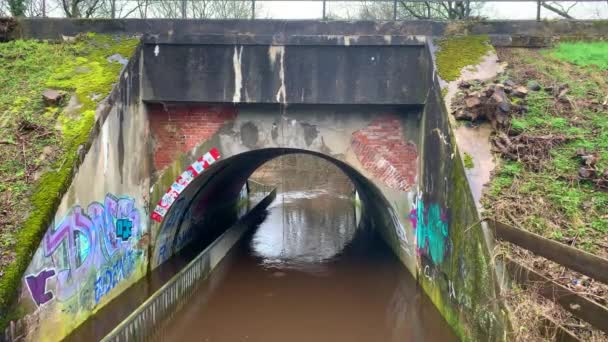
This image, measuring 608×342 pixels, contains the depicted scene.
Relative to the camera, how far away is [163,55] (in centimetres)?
871

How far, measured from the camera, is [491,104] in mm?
7254

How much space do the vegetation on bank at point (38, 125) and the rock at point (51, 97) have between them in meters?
0.03

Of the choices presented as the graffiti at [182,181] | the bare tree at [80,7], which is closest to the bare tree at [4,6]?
the bare tree at [80,7]

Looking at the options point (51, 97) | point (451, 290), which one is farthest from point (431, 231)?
point (51, 97)

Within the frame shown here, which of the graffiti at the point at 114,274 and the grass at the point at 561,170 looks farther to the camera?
the graffiti at the point at 114,274

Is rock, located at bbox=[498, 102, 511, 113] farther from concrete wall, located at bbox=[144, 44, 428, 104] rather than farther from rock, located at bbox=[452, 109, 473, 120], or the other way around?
concrete wall, located at bbox=[144, 44, 428, 104]

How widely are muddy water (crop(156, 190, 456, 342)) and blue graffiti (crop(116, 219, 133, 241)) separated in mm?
1651

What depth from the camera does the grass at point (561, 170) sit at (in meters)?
5.64

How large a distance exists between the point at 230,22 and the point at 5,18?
4877mm

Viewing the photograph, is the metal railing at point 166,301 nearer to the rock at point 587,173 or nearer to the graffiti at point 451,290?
the graffiti at point 451,290

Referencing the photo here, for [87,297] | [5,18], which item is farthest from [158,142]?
[5,18]

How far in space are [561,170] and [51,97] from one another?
7.78 metres

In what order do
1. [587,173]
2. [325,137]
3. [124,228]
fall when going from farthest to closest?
[325,137] < [124,228] < [587,173]

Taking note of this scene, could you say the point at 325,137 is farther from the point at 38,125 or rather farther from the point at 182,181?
the point at 38,125
